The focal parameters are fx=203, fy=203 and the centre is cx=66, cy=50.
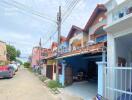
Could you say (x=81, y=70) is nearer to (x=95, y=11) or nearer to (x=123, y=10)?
(x=95, y=11)

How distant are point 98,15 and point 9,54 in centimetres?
4813

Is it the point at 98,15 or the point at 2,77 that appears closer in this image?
the point at 98,15

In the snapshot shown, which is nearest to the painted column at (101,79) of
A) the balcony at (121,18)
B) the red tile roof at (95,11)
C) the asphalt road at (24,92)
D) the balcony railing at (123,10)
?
the balcony at (121,18)

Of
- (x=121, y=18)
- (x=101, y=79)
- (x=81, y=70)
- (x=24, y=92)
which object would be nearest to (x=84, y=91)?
(x=24, y=92)

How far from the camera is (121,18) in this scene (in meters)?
8.48

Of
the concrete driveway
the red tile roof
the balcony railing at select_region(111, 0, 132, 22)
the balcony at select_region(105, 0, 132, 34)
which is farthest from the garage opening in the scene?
the balcony railing at select_region(111, 0, 132, 22)

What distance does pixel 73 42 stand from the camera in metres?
22.5

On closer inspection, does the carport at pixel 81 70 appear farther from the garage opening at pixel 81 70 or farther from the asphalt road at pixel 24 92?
the asphalt road at pixel 24 92

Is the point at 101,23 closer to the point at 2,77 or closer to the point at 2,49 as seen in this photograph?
the point at 2,77

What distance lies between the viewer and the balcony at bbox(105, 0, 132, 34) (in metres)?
8.41

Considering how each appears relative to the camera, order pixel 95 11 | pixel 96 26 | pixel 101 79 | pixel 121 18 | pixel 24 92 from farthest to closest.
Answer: pixel 96 26 → pixel 95 11 → pixel 24 92 → pixel 101 79 → pixel 121 18

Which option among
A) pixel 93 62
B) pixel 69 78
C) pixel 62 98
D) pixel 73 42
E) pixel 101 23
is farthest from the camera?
pixel 73 42

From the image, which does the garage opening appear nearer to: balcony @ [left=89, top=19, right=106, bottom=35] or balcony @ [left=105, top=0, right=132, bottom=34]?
balcony @ [left=89, top=19, right=106, bottom=35]

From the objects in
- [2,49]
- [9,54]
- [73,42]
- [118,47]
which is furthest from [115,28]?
[9,54]
